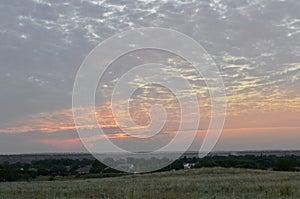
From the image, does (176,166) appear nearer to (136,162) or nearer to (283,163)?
(136,162)

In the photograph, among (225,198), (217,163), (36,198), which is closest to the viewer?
(225,198)

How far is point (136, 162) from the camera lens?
89875mm

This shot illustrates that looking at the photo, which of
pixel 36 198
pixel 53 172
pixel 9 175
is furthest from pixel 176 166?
pixel 36 198

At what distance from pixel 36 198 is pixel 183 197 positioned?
7608 mm

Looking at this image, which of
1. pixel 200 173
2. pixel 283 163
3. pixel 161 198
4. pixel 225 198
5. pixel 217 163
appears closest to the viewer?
pixel 225 198

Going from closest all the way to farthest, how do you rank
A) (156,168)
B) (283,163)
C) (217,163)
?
(283,163) < (156,168) < (217,163)

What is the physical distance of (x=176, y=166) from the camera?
299 feet

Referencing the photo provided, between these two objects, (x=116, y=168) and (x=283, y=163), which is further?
(x=116, y=168)

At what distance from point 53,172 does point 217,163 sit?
30.7 metres

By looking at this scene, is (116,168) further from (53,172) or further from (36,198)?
(36,198)

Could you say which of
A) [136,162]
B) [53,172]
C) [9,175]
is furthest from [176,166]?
[9,175]

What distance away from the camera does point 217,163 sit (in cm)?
8744

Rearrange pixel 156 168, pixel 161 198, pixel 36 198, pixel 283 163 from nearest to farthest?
1. pixel 161 198
2. pixel 36 198
3. pixel 283 163
4. pixel 156 168

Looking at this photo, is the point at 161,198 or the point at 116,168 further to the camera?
the point at 116,168
